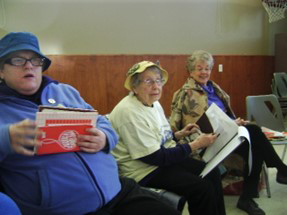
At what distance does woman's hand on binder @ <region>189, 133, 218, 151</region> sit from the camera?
1.61 m

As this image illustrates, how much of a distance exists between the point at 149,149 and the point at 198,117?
74 centimetres

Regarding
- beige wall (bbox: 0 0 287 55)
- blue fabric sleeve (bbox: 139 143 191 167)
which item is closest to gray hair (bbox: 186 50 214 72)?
blue fabric sleeve (bbox: 139 143 191 167)

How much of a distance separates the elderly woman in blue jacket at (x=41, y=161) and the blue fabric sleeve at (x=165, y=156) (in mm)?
165

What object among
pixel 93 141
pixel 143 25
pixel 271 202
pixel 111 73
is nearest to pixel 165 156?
pixel 93 141

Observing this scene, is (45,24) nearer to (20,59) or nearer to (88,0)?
(88,0)

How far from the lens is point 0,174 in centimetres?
112

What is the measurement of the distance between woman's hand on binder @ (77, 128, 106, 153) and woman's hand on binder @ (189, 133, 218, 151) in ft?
1.94

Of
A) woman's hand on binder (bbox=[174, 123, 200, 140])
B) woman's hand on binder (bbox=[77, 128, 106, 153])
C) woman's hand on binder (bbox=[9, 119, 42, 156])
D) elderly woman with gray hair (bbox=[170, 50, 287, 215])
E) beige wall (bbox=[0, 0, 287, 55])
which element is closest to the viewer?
woman's hand on binder (bbox=[9, 119, 42, 156])

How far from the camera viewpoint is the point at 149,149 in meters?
1.41

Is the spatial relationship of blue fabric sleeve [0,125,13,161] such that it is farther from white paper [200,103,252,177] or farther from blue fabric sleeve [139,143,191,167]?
white paper [200,103,252,177]

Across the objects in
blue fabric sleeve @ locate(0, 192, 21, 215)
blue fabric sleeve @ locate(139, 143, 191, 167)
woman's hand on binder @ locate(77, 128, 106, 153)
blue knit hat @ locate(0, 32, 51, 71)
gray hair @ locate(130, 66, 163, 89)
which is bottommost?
blue fabric sleeve @ locate(139, 143, 191, 167)

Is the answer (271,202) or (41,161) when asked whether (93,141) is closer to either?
(41,161)

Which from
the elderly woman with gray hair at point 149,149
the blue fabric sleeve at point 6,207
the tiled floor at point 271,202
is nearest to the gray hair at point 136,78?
the elderly woman with gray hair at point 149,149

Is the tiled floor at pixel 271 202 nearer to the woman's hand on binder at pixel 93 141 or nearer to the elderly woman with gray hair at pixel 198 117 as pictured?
the elderly woman with gray hair at pixel 198 117
